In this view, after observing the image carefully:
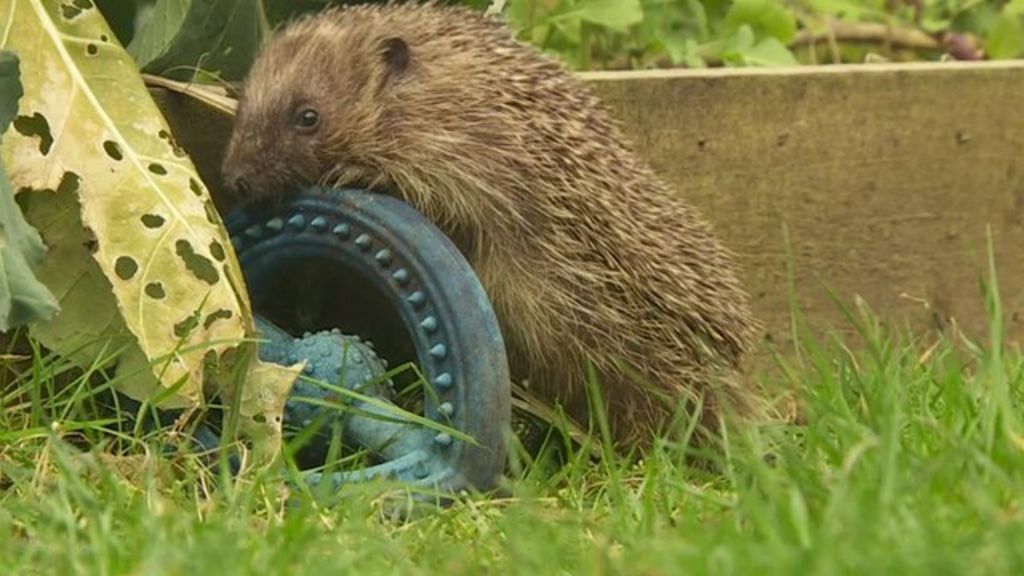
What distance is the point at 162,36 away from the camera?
389cm

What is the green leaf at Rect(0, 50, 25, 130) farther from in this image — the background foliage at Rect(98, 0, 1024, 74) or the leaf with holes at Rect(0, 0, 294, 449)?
the background foliage at Rect(98, 0, 1024, 74)

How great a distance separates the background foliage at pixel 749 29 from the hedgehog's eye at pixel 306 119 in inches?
17.4

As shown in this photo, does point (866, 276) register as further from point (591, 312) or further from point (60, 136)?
point (60, 136)

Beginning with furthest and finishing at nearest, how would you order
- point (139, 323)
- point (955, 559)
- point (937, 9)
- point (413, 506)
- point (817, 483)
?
point (937, 9) → point (139, 323) → point (413, 506) → point (817, 483) → point (955, 559)

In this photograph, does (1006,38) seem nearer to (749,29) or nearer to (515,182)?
(749,29)

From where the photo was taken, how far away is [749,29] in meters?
5.00

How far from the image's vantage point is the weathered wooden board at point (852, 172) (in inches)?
176

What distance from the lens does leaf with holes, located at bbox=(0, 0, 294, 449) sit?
3.40 metres

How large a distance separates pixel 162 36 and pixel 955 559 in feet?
7.54

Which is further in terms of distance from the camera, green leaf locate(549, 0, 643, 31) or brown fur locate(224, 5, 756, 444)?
green leaf locate(549, 0, 643, 31)

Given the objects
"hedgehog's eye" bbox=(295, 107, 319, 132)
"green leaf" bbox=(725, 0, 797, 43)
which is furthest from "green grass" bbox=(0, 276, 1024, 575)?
"green leaf" bbox=(725, 0, 797, 43)

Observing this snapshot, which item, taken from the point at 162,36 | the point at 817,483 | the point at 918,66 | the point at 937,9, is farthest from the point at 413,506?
the point at 937,9

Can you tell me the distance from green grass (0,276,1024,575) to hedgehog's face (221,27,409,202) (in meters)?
0.52

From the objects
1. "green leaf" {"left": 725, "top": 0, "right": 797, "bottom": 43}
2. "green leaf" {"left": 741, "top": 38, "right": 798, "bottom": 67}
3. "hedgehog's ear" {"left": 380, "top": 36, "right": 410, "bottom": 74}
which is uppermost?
"hedgehog's ear" {"left": 380, "top": 36, "right": 410, "bottom": 74}
